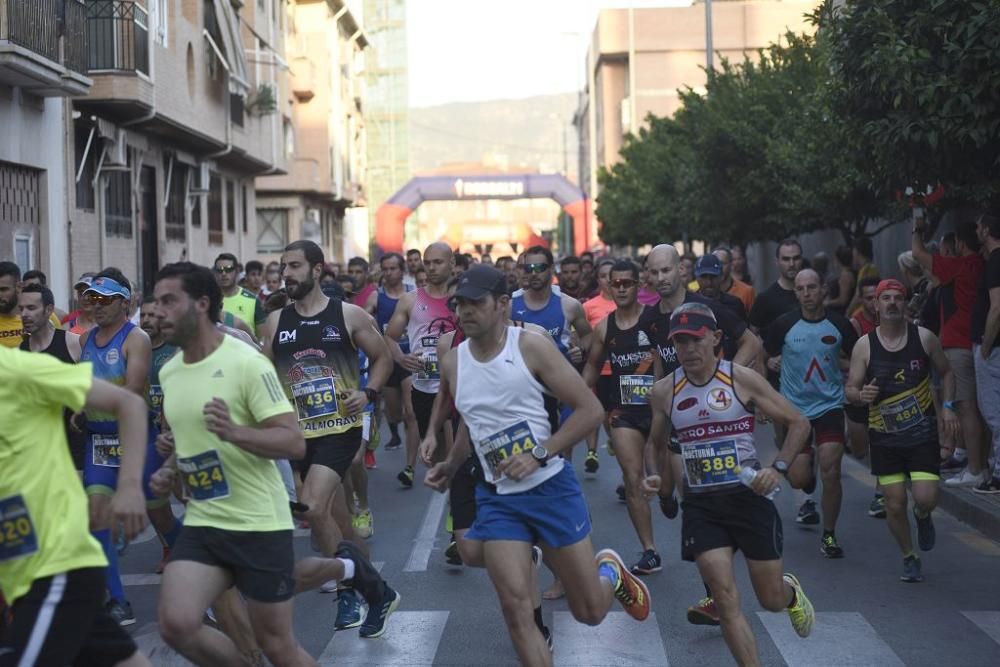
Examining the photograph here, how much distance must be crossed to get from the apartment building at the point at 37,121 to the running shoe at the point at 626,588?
13.0 m

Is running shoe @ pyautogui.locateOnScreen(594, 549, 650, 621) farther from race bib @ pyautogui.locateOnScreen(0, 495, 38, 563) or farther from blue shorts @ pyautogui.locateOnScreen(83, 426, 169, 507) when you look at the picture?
race bib @ pyautogui.locateOnScreen(0, 495, 38, 563)

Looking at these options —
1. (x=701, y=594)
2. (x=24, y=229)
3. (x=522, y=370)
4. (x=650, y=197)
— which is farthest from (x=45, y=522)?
(x=650, y=197)

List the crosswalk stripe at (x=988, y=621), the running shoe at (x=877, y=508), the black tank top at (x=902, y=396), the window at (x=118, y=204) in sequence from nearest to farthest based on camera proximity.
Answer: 1. the crosswalk stripe at (x=988, y=621)
2. the black tank top at (x=902, y=396)
3. the running shoe at (x=877, y=508)
4. the window at (x=118, y=204)

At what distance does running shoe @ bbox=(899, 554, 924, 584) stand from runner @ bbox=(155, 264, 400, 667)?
451 cm

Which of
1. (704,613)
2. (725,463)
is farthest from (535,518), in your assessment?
(704,613)

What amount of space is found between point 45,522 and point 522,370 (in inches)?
89.1

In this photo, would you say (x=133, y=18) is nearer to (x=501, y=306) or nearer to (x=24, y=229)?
(x=24, y=229)

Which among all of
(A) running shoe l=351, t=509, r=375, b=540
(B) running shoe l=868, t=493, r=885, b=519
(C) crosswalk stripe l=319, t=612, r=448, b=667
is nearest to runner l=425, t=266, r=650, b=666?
(C) crosswalk stripe l=319, t=612, r=448, b=667

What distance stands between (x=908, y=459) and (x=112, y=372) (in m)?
4.59

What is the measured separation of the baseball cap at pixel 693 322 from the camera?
22.1ft

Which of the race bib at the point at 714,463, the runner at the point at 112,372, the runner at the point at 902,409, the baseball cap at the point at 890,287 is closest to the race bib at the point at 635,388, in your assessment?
the runner at the point at 902,409

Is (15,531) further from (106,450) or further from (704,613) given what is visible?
(704,613)

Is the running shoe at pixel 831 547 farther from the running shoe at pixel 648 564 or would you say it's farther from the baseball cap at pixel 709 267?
the baseball cap at pixel 709 267

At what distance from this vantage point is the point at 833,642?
7.39 m
